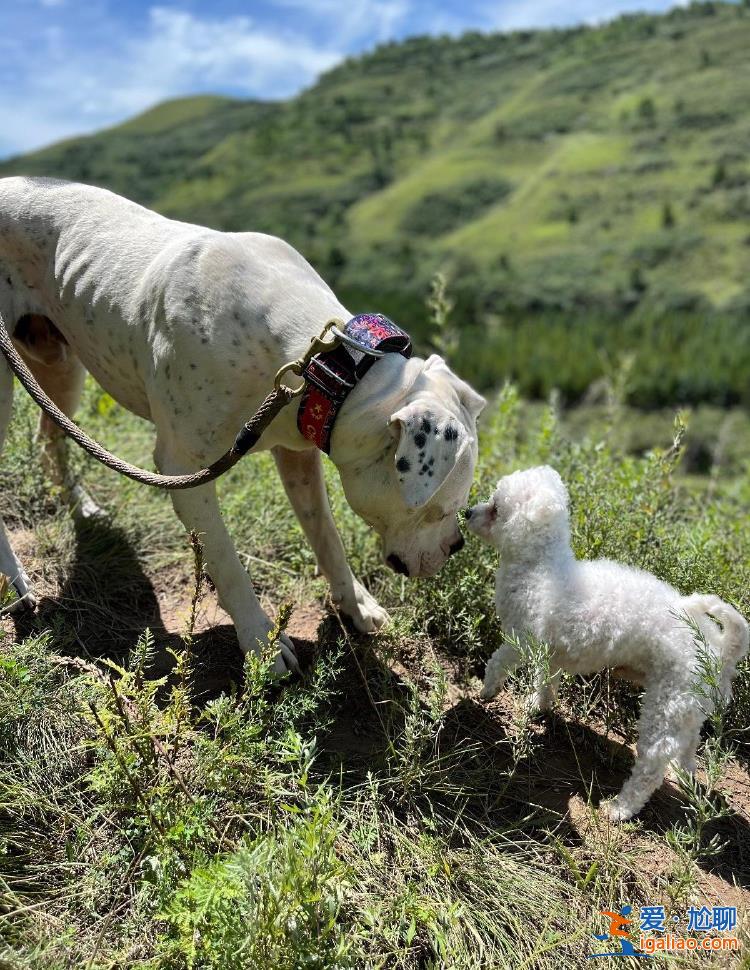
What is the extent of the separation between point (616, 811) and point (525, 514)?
1.15 metres

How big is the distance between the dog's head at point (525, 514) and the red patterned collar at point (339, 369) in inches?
30.5

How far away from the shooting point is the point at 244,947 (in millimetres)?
2164

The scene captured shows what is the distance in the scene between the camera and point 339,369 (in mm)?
3014

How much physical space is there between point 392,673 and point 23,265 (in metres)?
2.58

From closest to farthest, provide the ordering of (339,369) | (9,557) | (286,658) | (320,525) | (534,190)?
(339,369)
(286,658)
(9,557)
(320,525)
(534,190)

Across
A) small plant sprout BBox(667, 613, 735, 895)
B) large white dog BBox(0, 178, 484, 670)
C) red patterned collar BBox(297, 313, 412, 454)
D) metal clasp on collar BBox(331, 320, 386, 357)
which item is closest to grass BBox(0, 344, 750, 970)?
small plant sprout BBox(667, 613, 735, 895)

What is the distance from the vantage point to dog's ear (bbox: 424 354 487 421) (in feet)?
10.8

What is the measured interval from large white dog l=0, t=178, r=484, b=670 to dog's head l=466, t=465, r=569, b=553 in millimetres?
175

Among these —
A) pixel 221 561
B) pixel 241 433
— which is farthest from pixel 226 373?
pixel 221 561

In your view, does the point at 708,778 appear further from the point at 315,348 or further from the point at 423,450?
the point at 315,348

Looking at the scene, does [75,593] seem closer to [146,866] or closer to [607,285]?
[146,866]

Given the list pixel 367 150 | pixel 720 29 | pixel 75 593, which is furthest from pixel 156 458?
pixel 720 29

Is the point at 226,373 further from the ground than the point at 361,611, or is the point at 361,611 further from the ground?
the point at 226,373

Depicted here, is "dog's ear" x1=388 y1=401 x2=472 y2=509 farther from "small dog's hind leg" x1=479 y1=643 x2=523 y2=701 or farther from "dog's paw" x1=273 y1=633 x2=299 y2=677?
"dog's paw" x1=273 y1=633 x2=299 y2=677
